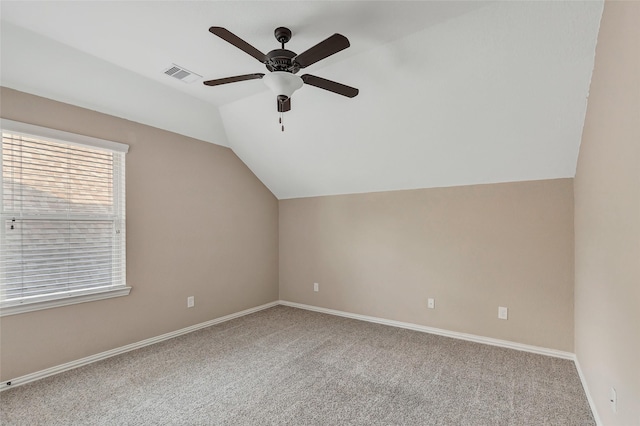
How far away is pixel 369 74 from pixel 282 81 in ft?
3.11

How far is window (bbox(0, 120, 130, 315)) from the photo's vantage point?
2.48 metres

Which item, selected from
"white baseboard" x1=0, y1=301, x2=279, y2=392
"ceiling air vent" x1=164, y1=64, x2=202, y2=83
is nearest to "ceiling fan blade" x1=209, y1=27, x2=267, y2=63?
"ceiling air vent" x1=164, y1=64, x2=202, y2=83

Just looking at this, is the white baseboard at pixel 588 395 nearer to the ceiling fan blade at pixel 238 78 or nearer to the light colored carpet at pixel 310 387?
the light colored carpet at pixel 310 387

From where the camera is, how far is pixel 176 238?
3645 mm

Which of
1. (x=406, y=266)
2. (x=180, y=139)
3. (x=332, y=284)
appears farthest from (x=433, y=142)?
(x=180, y=139)

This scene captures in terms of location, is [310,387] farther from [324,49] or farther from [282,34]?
[282,34]

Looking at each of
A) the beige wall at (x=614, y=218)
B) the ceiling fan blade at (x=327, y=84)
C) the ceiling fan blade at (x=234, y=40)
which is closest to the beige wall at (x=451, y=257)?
the beige wall at (x=614, y=218)

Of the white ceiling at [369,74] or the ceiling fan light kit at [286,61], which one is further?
the white ceiling at [369,74]

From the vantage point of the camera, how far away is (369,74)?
267 centimetres

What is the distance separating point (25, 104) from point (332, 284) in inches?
145

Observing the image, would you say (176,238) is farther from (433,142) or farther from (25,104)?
(433,142)

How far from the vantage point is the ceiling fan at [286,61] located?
1.78 m

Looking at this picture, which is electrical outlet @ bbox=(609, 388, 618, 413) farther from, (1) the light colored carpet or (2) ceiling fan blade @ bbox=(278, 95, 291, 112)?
(2) ceiling fan blade @ bbox=(278, 95, 291, 112)

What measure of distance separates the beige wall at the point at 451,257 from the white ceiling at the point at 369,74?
279mm
